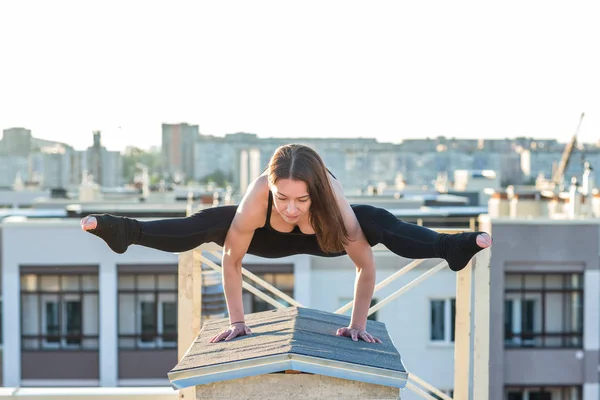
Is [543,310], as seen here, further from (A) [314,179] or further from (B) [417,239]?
(A) [314,179]

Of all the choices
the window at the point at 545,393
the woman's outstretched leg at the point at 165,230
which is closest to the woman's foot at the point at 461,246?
the woman's outstretched leg at the point at 165,230

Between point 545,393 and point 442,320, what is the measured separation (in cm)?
237

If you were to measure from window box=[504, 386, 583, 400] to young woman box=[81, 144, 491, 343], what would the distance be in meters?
Result: 12.8

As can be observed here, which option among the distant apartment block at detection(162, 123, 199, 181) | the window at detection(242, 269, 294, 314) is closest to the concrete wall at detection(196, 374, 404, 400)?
the window at detection(242, 269, 294, 314)

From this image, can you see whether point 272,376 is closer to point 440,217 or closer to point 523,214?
point 440,217

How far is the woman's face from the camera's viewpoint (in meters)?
3.68

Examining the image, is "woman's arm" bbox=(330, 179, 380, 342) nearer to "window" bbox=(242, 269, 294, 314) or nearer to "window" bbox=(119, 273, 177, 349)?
"window" bbox=(242, 269, 294, 314)

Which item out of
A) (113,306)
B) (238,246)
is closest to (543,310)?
(113,306)

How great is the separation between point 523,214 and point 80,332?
10.5m

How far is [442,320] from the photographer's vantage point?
1600 cm

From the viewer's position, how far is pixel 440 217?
1930cm

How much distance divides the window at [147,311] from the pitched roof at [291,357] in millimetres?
12189

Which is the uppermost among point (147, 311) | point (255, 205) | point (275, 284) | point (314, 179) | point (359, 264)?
point (314, 179)

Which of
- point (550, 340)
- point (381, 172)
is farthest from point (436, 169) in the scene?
point (550, 340)
